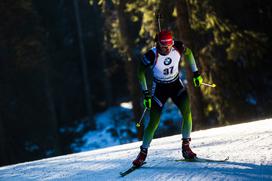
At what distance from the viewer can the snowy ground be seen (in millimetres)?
5852

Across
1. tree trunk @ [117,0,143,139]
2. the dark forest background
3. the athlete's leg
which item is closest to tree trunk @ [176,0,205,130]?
the dark forest background

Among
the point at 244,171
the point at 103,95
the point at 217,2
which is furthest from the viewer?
the point at 103,95

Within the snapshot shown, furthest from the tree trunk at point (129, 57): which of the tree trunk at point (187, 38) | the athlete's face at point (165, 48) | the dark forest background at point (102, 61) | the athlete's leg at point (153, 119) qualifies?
the athlete's face at point (165, 48)

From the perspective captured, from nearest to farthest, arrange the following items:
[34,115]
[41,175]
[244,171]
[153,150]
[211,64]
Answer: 1. [244,171]
2. [41,175]
3. [153,150]
4. [211,64]
5. [34,115]

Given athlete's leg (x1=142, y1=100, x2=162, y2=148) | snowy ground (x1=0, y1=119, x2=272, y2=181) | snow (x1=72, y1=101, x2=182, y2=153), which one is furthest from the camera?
snow (x1=72, y1=101, x2=182, y2=153)

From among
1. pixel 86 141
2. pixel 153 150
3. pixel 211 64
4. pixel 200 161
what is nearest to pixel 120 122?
pixel 86 141

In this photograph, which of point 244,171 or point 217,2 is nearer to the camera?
point 244,171

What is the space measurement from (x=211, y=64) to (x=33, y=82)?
14194 mm

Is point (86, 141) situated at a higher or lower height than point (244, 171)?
lower

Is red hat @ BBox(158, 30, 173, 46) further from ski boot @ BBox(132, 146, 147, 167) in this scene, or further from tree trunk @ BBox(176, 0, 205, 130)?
tree trunk @ BBox(176, 0, 205, 130)

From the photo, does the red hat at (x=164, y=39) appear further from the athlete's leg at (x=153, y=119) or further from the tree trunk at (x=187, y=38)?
the tree trunk at (x=187, y=38)

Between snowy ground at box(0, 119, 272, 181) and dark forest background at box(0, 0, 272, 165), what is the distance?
546cm

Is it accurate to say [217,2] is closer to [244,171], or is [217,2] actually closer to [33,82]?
[244,171]

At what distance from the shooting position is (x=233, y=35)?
48.9ft
